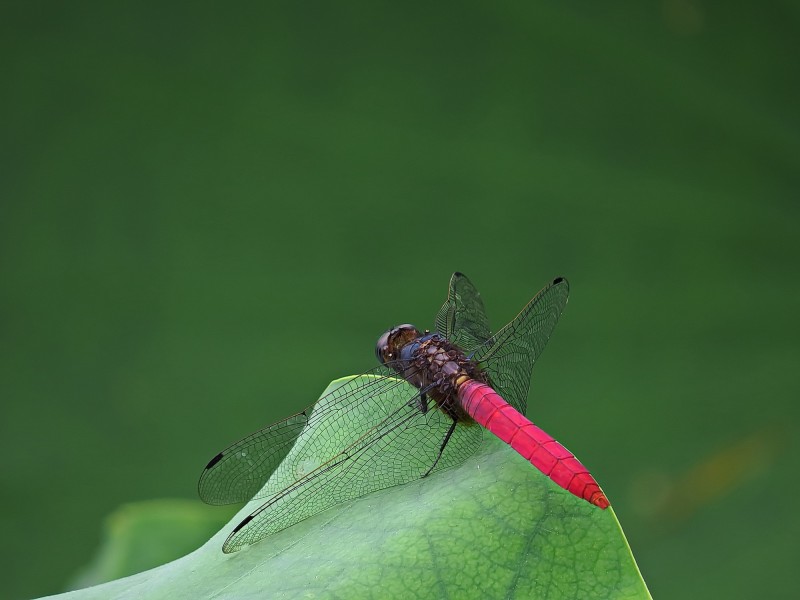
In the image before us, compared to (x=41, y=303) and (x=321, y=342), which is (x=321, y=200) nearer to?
(x=321, y=342)

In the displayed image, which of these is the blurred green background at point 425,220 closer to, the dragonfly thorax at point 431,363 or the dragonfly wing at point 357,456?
the dragonfly thorax at point 431,363

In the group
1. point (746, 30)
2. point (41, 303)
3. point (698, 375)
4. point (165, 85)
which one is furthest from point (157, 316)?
point (746, 30)

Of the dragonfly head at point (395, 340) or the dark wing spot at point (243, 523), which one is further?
the dragonfly head at point (395, 340)

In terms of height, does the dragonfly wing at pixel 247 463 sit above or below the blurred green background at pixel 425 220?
below

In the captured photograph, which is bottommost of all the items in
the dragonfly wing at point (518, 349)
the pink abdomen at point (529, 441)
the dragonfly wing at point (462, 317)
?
the pink abdomen at point (529, 441)

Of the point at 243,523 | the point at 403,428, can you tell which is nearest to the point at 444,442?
the point at 403,428

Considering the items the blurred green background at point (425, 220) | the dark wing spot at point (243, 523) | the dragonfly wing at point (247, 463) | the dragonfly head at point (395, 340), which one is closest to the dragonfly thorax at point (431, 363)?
the dragonfly head at point (395, 340)

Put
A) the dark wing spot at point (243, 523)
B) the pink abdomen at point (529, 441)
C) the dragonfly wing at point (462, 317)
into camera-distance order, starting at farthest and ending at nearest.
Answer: the dragonfly wing at point (462, 317) < the dark wing spot at point (243, 523) < the pink abdomen at point (529, 441)
